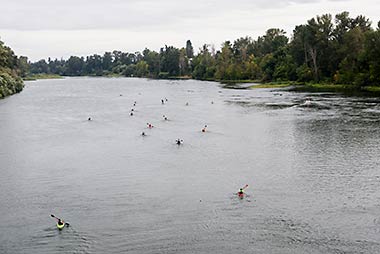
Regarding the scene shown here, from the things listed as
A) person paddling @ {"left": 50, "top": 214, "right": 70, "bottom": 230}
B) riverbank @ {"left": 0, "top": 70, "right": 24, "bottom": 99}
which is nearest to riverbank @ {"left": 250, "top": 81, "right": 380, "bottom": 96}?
riverbank @ {"left": 0, "top": 70, "right": 24, "bottom": 99}

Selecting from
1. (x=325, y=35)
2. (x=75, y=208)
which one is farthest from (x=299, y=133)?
(x=325, y=35)

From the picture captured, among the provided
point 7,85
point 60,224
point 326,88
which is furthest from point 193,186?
point 7,85

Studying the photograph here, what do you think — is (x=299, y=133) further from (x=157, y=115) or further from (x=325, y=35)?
(x=325, y=35)

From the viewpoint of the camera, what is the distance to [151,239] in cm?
2758

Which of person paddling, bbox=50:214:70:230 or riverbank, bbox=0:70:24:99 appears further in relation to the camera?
riverbank, bbox=0:70:24:99

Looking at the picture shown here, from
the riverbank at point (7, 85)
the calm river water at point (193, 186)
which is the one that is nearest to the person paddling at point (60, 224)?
the calm river water at point (193, 186)

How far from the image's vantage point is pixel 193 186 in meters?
37.6

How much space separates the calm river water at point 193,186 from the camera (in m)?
27.6

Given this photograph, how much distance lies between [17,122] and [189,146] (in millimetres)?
34065

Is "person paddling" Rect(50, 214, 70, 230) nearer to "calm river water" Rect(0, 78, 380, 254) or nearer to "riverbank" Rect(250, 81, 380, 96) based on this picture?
"calm river water" Rect(0, 78, 380, 254)

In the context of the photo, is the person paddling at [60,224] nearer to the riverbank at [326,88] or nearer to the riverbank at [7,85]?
the riverbank at [326,88]

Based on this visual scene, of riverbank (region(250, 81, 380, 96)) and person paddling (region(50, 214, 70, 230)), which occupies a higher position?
riverbank (region(250, 81, 380, 96))

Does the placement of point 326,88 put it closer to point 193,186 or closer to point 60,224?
point 193,186

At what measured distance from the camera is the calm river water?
27.6m
